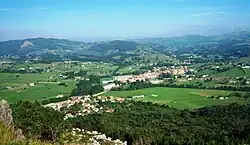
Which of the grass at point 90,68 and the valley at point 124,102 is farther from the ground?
the valley at point 124,102

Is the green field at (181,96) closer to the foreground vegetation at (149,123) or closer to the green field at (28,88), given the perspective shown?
the foreground vegetation at (149,123)

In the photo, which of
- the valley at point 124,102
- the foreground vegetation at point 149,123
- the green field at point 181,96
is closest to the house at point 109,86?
the valley at point 124,102

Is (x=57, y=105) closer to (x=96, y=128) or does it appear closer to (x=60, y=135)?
(x=96, y=128)

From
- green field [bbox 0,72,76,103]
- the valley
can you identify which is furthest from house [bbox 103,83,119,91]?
green field [bbox 0,72,76,103]

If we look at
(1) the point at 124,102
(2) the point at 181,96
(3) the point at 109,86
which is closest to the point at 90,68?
(3) the point at 109,86

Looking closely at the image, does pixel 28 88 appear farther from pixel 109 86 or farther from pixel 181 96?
pixel 181 96

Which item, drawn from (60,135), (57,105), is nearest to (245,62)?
(57,105)

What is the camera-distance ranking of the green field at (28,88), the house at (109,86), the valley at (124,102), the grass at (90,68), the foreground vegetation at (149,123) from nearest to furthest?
the foreground vegetation at (149,123)
the valley at (124,102)
the green field at (28,88)
the house at (109,86)
the grass at (90,68)
